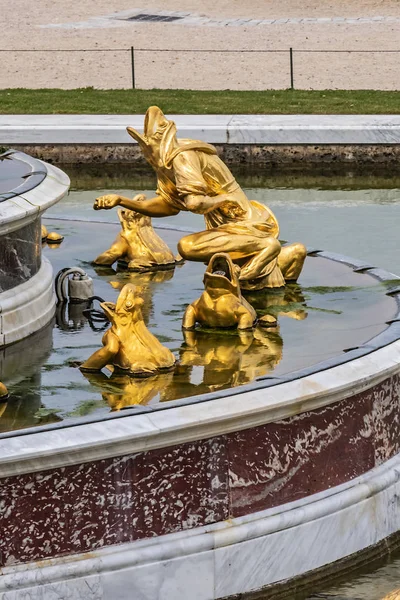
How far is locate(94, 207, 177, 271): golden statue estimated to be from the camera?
8562 mm

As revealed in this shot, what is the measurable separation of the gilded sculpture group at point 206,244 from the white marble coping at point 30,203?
0.94 feet

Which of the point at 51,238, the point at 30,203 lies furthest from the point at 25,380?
the point at 51,238

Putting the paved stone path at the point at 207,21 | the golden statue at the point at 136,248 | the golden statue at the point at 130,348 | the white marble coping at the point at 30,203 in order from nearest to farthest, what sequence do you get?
the golden statue at the point at 130,348 → the white marble coping at the point at 30,203 → the golden statue at the point at 136,248 → the paved stone path at the point at 207,21

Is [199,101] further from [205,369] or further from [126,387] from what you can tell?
[126,387]

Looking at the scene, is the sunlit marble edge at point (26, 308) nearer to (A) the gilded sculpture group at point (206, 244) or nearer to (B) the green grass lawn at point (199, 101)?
(A) the gilded sculpture group at point (206, 244)

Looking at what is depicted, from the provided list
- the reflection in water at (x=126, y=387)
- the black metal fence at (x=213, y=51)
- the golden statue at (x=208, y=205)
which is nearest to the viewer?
the reflection in water at (x=126, y=387)

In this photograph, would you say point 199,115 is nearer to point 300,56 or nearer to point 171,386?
point 300,56

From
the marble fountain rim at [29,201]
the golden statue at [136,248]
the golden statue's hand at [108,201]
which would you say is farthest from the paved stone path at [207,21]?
the marble fountain rim at [29,201]

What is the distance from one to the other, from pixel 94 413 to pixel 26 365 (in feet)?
3.04

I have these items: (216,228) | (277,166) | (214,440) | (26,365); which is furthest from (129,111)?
(214,440)

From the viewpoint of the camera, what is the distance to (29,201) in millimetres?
7086

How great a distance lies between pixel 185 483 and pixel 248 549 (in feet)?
1.18

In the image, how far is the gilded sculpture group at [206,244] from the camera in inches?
251

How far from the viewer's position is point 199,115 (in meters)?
16.2
